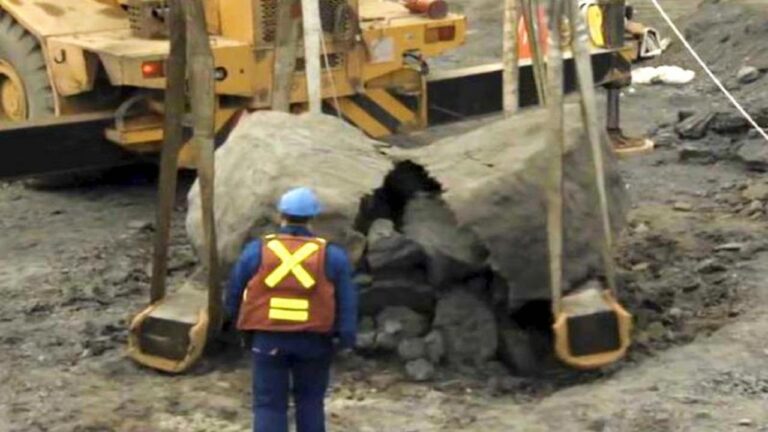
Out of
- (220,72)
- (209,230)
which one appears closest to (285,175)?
(209,230)

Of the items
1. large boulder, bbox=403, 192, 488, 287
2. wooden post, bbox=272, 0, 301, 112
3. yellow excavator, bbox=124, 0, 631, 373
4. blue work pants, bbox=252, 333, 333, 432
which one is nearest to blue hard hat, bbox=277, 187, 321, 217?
blue work pants, bbox=252, 333, 333, 432

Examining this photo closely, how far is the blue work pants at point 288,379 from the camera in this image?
7648 mm

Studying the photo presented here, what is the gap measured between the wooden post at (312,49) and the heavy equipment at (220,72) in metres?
0.40

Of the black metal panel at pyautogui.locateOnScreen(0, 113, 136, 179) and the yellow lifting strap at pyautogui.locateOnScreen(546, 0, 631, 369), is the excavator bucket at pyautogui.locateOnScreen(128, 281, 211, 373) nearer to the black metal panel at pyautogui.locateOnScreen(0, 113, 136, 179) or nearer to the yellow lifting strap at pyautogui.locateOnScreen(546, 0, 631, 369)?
the yellow lifting strap at pyautogui.locateOnScreen(546, 0, 631, 369)

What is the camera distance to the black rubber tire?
42.6 feet

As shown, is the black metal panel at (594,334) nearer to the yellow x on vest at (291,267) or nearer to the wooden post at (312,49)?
the yellow x on vest at (291,267)

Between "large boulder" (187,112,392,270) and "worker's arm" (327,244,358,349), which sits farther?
"large boulder" (187,112,392,270)

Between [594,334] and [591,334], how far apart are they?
0.9 inches

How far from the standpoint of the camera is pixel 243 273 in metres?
7.73

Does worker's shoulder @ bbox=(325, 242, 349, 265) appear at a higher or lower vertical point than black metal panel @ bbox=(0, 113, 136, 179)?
higher

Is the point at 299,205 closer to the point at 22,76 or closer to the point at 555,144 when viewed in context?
the point at 555,144

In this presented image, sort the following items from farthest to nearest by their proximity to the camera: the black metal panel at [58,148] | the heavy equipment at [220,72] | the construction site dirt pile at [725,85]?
the construction site dirt pile at [725,85] → the heavy equipment at [220,72] → the black metal panel at [58,148]

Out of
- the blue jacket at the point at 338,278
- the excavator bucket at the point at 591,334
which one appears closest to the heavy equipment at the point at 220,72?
the excavator bucket at the point at 591,334

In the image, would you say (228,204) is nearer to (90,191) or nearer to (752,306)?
(752,306)
